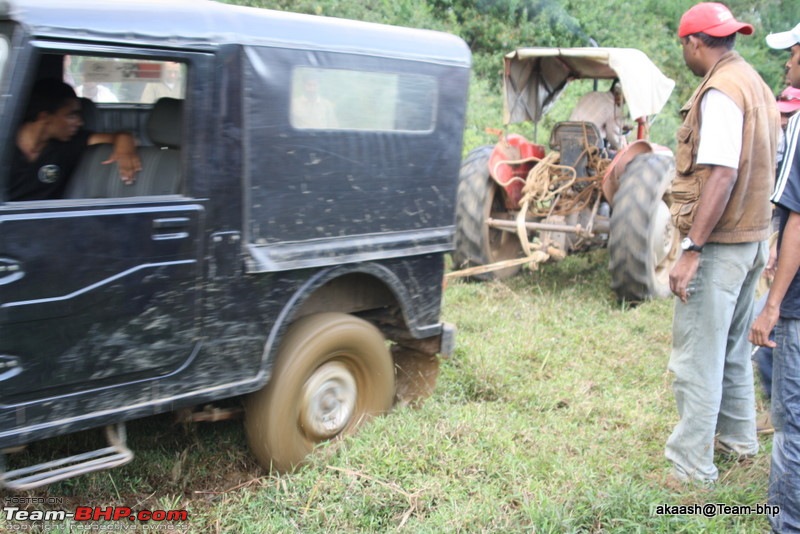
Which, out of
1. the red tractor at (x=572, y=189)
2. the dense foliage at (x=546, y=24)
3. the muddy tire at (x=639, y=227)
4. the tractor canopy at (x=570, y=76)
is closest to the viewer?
the muddy tire at (x=639, y=227)

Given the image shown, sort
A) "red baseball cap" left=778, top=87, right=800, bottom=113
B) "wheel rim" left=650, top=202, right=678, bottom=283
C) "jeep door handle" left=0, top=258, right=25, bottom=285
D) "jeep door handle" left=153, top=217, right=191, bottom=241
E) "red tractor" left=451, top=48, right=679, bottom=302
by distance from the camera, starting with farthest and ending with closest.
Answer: "wheel rim" left=650, top=202, right=678, bottom=283 < "red tractor" left=451, top=48, right=679, bottom=302 < "red baseball cap" left=778, top=87, right=800, bottom=113 < "jeep door handle" left=153, top=217, right=191, bottom=241 < "jeep door handle" left=0, top=258, right=25, bottom=285

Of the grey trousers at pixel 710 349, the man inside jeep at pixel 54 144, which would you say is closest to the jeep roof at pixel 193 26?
the man inside jeep at pixel 54 144

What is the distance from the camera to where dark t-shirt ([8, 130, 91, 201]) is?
10.6ft

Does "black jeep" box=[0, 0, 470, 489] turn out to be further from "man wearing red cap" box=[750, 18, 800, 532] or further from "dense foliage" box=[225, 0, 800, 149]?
"dense foliage" box=[225, 0, 800, 149]

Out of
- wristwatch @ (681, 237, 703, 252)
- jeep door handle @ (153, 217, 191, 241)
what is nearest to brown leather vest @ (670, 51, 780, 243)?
wristwatch @ (681, 237, 703, 252)

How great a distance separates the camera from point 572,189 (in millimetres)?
7367

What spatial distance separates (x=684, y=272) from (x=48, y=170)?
8.93ft

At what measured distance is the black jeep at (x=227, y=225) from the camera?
2.85 meters

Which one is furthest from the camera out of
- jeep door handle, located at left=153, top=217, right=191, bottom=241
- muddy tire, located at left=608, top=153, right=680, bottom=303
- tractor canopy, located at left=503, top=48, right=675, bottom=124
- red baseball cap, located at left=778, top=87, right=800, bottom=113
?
tractor canopy, located at left=503, top=48, right=675, bottom=124

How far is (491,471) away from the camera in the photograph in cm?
364

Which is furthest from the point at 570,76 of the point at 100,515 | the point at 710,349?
the point at 100,515

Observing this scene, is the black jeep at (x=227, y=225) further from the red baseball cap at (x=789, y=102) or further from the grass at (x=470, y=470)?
the red baseball cap at (x=789, y=102)

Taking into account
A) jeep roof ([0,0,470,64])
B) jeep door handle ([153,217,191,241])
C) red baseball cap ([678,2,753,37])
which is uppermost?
red baseball cap ([678,2,753,37])

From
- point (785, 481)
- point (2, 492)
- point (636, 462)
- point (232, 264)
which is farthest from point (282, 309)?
point (785, 481)
